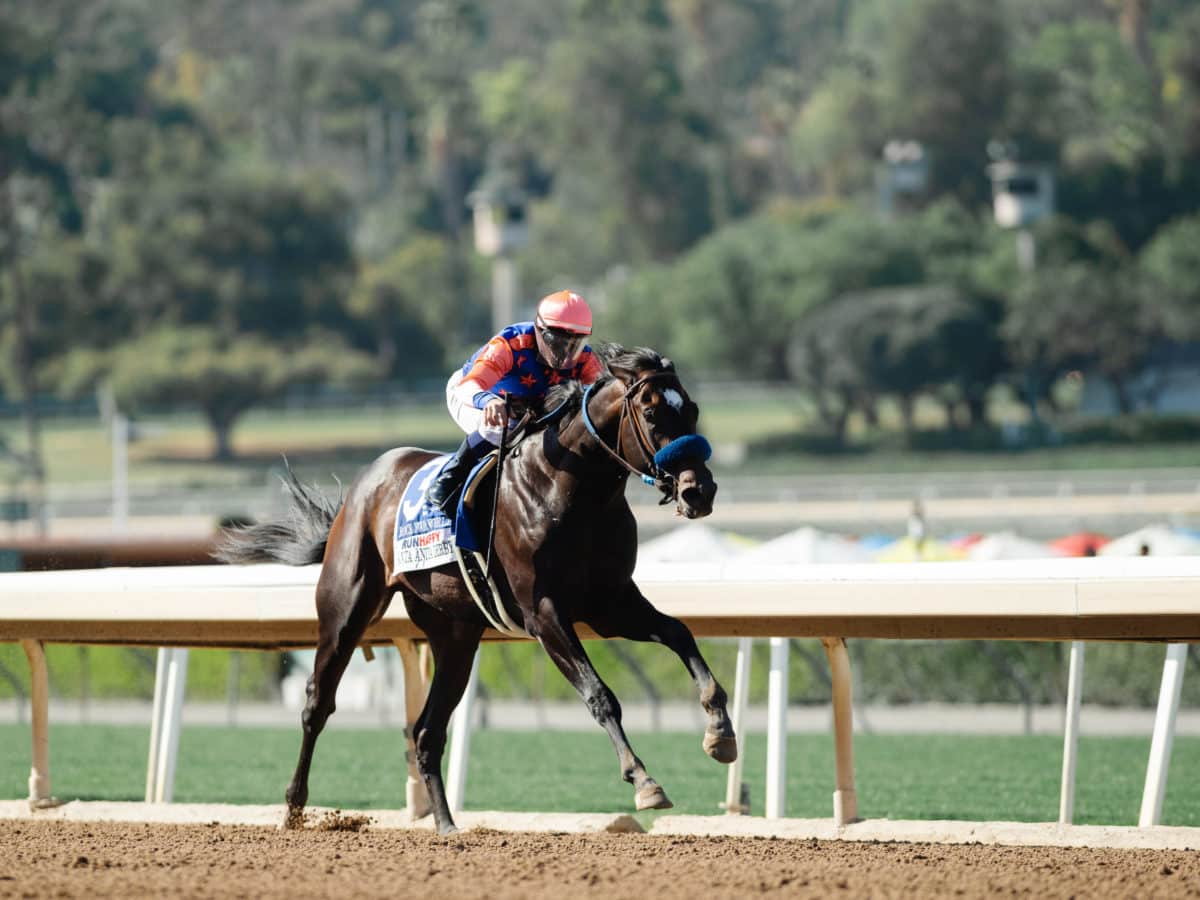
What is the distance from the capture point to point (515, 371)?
673cm

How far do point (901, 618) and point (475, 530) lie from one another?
4.68 ft

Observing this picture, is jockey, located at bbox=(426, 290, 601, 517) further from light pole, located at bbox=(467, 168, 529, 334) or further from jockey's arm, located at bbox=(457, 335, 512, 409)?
light pole, located at bbox=(467, 168, 529, 334)

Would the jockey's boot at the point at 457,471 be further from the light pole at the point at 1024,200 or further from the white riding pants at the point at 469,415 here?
the light pole at the point at 1024,200

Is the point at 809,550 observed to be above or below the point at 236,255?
above

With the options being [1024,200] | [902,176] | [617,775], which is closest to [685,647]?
[617,775]

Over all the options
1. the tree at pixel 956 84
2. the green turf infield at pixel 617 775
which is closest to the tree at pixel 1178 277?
the tree at pixel 956 84

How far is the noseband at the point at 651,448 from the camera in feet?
19.0

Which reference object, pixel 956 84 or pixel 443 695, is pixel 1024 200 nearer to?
pixel 956 84

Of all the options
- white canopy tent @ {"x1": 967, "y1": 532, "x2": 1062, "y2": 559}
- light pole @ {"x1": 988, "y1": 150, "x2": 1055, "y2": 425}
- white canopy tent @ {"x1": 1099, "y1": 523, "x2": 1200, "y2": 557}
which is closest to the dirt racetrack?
white canopy tent @ {"x1": 1099, "y1": 523, "x2": 1200, "y2": 557}

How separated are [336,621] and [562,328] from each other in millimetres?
1405

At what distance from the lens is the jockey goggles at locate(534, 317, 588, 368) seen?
21.6ft

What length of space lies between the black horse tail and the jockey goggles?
1.46 metres

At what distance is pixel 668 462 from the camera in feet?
19.0

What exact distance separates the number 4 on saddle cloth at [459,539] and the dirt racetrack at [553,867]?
766 mm
